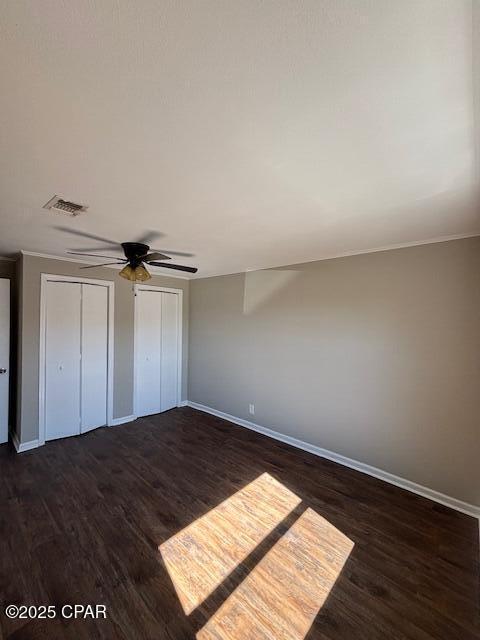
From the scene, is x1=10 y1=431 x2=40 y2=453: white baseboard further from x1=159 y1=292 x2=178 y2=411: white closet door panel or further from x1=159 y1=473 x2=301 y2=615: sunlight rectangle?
x1=159 y1=473 x2=301 y2=615: sunlight rectangle

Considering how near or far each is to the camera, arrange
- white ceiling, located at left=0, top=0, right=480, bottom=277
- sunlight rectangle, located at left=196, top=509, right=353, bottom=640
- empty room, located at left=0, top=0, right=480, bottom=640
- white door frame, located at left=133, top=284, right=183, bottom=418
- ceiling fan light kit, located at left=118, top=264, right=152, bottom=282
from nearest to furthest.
A: white ceiling, located at left=0, top=0, right=480, bottom=277, empty room, located at left=0, top=0, right=480, bottom=640, sunlight rectangle, located at left=196, top=509, right=353, bottom=640, ceiling fan light kit, located at left=118, top=264, right=152, bottom=282, white door frame, located at left=133, top=284, right=183, bottom=418

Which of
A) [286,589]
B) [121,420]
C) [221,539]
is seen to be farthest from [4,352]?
[286,589]

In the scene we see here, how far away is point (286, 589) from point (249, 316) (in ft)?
10.1

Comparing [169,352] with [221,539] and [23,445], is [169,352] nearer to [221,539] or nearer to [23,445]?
[23,445]

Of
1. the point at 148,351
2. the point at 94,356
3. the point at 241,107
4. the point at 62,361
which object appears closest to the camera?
the point at 241,107

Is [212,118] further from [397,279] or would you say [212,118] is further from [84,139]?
[397,279]

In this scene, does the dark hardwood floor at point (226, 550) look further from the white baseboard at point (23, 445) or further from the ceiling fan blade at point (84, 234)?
the ceiling fan blade at point (84, 234)

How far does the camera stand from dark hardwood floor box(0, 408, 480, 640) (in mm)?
1532

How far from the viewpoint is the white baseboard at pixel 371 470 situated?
247 cm

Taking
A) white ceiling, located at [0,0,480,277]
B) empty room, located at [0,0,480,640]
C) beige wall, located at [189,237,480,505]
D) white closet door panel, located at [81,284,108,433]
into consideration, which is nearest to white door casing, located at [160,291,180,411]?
empty room, located at [0,0,480,640]

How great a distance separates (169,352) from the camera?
5.02 metres

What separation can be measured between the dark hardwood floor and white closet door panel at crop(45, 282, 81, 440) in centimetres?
52

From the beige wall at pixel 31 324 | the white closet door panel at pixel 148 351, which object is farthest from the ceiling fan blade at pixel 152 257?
the white closet door panel at pixel 148 351

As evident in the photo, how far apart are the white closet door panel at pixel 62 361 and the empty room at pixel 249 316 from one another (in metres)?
0.03
